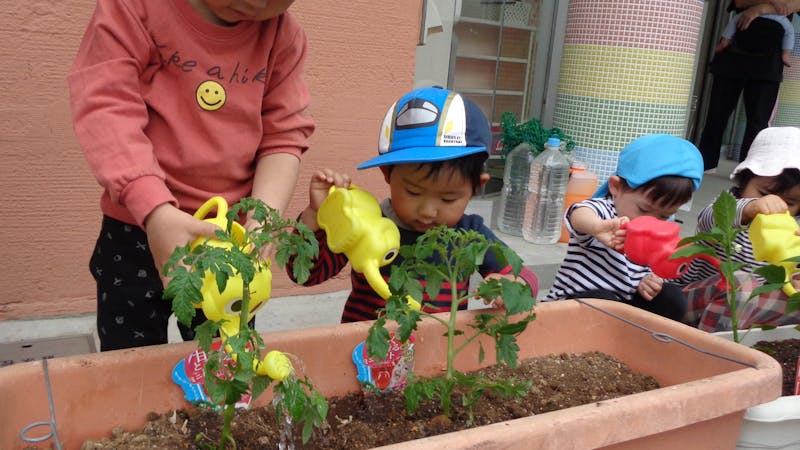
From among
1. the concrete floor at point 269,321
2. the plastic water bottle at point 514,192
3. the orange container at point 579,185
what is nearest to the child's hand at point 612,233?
the concrete floor at point 269,321

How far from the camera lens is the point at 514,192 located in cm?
388

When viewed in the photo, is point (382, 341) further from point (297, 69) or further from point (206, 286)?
point (297, 69)

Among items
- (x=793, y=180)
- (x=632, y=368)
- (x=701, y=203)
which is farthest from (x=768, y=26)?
(x=632, y=368)

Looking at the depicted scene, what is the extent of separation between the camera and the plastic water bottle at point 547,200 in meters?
3.68

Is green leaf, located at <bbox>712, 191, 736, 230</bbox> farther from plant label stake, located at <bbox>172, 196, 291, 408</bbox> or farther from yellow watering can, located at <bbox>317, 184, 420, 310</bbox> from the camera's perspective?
plant label stake, located at <bbox>172, 196, 291, 408</bbox>

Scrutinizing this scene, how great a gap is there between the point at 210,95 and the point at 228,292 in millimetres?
506

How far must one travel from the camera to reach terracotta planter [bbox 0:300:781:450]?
80 centimetres

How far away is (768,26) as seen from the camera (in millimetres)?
4594

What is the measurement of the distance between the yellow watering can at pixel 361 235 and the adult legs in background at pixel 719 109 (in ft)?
15.1

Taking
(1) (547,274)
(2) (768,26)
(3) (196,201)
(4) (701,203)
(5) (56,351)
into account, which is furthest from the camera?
(4) (701,203)

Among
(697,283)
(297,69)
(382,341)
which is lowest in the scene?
(697,283)

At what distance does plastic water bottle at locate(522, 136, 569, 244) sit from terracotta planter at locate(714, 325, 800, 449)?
101 inches

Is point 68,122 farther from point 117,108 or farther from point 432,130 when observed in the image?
point 432,130

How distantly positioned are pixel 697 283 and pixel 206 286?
70.2 inches
